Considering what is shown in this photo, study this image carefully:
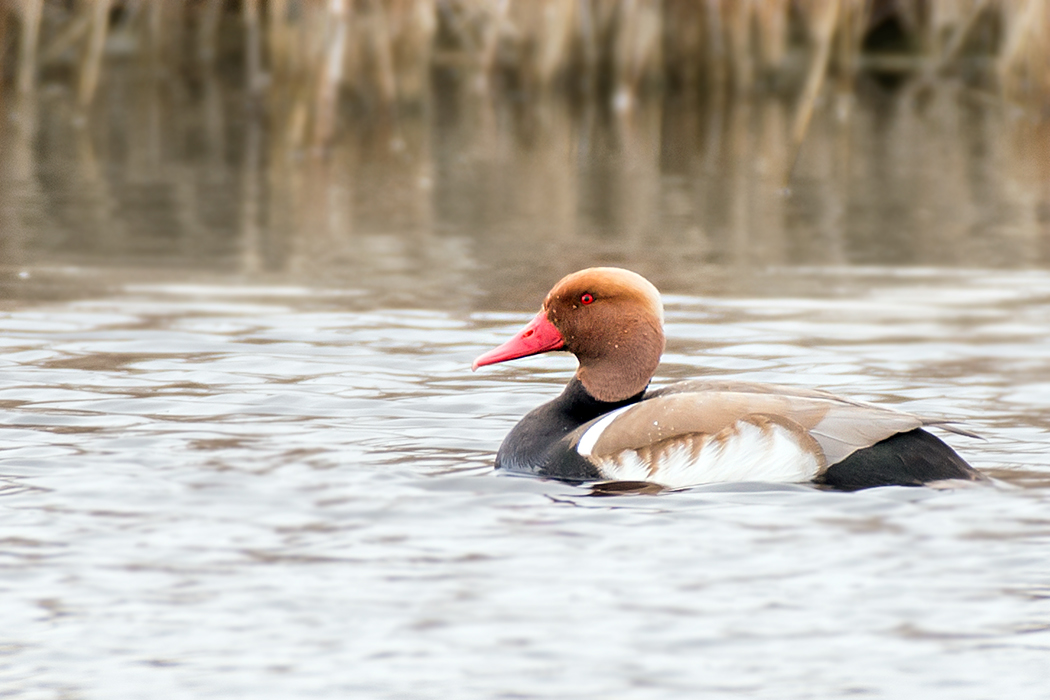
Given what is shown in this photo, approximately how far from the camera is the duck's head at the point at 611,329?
706cm

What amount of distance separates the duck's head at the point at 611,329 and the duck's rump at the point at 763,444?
15.0 inches

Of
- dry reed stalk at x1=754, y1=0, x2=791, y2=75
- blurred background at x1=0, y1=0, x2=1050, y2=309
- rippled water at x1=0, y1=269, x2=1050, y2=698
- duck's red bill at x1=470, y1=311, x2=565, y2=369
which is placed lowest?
rippled water at x1=0, y1=269, x2=1050, y2=698

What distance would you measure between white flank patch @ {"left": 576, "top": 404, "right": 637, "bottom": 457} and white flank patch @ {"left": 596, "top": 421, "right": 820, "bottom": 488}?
0.56 ft

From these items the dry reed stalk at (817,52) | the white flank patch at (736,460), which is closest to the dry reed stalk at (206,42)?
the dry reed stalk at (817,52)

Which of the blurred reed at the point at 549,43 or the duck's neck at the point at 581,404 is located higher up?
the blurred reed at the point at 549,43

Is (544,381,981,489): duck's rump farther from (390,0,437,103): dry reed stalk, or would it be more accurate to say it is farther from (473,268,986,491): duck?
(390,0,437,103): dry reed stalk

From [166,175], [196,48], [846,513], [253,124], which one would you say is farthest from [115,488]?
[196,48]

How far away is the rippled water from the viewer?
4.64 m

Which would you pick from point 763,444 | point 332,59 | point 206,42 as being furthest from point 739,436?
point 206,42

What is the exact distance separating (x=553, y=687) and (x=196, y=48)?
94.2ft

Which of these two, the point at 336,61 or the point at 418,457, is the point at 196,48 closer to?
the point at 336,61

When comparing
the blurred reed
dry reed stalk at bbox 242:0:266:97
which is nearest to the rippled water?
the blurred reed

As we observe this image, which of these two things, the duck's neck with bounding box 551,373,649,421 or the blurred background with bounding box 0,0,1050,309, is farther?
the blurred background with bounding box 0,0,1050,309

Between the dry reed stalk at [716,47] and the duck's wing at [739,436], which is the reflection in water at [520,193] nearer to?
the dry reed stalk at [716,47]
